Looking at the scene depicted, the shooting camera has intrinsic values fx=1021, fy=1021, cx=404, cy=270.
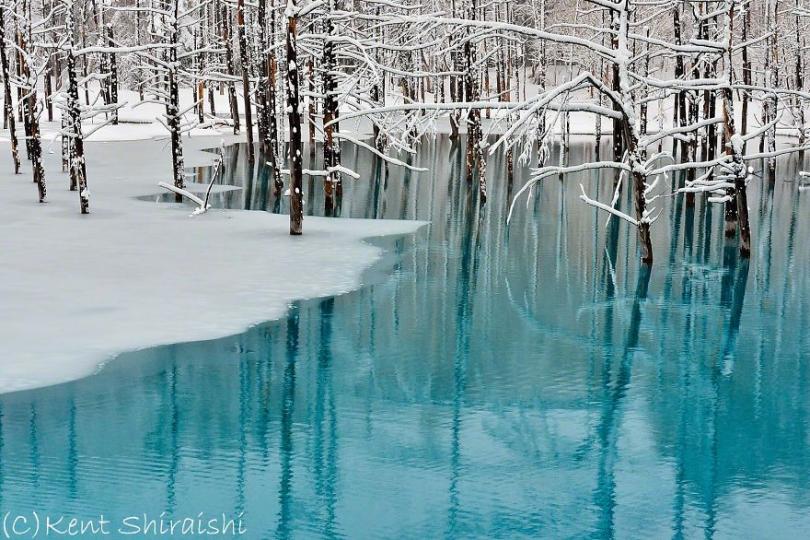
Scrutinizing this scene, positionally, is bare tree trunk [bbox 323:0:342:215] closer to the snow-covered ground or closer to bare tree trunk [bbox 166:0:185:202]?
the snow-covered ground

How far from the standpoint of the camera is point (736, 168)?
72.1 feet

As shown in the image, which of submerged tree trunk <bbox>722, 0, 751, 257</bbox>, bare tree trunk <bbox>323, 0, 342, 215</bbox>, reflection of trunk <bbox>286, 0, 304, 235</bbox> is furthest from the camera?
bare tree trunk <bbox>323, 0, 342, 215</bbox>

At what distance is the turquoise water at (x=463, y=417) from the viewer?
9.79 m

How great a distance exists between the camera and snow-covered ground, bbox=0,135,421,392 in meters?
14.8

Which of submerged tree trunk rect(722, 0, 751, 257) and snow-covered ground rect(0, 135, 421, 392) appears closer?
snow-covered ground rect(0, 135, 421, 392)

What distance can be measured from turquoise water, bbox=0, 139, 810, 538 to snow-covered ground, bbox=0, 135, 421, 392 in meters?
0.68

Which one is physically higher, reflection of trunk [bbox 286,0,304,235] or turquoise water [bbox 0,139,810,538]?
reflection of trunk [bbox 286,0,304,235]

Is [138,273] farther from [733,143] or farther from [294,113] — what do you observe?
[733,143]

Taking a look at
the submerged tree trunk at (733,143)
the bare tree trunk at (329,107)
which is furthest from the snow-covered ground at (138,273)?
the submerged tree trunk at (733,143)

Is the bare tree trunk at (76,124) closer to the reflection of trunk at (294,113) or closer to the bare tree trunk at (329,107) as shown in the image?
the reflection of trunk at (294,113)

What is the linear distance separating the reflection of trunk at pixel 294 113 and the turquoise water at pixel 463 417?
12.0 feet

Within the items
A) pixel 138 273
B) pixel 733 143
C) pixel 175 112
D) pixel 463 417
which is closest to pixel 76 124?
pixel 175 112

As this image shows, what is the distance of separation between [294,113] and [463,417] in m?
12.7

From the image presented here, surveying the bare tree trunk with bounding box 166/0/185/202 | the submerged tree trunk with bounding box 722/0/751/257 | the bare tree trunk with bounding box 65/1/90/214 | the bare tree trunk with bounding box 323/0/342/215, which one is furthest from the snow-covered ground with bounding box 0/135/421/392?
the submerged tree trunk with bounding box 722/0/751/257
